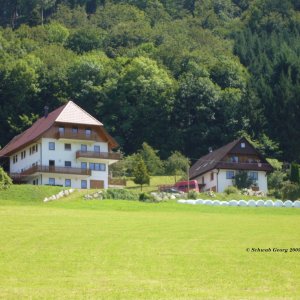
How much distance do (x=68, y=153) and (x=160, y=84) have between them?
2914 centimetres

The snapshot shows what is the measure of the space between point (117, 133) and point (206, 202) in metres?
46.9

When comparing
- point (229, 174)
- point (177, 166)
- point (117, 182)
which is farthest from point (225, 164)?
point (117, 182)

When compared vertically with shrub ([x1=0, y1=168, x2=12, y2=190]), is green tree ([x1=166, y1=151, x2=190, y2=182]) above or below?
above

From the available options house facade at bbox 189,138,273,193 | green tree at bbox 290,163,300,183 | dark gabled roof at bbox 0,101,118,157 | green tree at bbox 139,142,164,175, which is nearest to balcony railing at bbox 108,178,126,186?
dark gabled roof at bbox 0,101,118,157

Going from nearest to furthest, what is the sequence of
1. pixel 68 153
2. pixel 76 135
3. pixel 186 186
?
1. pixel 186 186
2. pixel 76 135
3. pixel 68 153

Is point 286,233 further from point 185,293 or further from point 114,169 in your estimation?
point 114,169

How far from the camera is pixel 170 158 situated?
9594 centimetres

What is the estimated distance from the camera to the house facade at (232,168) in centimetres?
8731

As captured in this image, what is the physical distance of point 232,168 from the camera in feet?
289

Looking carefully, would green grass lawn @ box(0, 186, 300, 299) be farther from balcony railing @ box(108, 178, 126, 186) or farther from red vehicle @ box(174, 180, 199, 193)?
balcony railing @ box(108, 178, 126, 186)

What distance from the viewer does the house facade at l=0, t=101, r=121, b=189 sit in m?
81.9

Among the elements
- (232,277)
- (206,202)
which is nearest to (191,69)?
(206,202)

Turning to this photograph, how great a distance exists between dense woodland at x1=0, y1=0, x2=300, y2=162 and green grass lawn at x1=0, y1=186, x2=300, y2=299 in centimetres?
5673

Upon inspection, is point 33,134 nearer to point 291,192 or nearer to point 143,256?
point 291,192
